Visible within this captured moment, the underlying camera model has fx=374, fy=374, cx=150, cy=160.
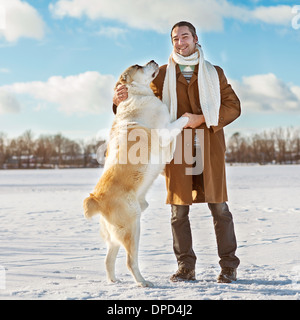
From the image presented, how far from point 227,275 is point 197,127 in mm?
1585

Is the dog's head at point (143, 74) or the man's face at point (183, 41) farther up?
the man's face at point (183, 41)

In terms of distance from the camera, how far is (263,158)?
71812 millimetres

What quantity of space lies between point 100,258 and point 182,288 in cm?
→ 162

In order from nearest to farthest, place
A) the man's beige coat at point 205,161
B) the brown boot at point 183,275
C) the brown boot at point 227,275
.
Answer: the brown boot at point 227,275
the brown boot at point 183,275
the man's beige coat at point 205,161

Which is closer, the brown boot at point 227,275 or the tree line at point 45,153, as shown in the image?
the brown boot at point 227,275

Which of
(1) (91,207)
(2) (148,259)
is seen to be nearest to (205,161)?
(1) (91,207)

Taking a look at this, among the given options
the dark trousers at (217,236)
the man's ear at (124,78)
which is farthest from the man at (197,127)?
the man's ear at (124,78)

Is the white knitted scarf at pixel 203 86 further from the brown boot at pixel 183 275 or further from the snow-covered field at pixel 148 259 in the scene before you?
the snow-covered field at pixel 148 259

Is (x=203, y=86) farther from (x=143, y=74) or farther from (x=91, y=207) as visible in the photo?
(x=91, y=207)

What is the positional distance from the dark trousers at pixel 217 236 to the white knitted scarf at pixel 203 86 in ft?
3.14

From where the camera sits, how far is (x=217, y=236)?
13.4ft

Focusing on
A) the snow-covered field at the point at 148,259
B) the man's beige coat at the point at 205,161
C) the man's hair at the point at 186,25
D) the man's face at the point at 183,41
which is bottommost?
the snow-covered field at the point at 148,259

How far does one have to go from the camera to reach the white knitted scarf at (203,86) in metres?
4.00
